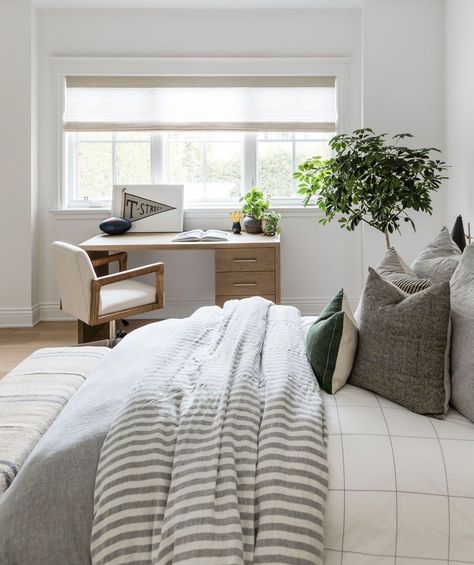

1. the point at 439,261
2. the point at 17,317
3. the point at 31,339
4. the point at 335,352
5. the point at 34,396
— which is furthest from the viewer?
the point at 17,317

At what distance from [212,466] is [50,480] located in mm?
375

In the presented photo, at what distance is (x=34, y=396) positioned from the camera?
2.06 m

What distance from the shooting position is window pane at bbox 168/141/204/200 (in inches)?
211

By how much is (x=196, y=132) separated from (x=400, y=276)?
3.52m

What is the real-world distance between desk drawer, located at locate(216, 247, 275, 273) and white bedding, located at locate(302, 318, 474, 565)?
3.03 m

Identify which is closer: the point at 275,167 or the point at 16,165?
the point at 16,165

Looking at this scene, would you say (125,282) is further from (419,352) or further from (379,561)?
→ (379,561)

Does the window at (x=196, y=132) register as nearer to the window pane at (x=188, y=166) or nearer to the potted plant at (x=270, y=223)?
the window pane at (x=188, y=166)

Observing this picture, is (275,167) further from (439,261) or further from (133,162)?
(439,261)

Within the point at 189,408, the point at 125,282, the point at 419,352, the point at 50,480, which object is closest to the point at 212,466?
the point at 189,408

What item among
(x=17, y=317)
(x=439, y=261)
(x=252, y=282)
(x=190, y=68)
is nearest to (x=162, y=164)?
(x=190, y=68)

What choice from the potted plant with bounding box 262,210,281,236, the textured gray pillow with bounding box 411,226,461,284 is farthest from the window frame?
the textured gray pillow with bounding box 411,226,461,284

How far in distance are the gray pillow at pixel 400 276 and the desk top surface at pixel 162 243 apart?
2.28 meters

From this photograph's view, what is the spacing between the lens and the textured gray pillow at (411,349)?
1648mm
